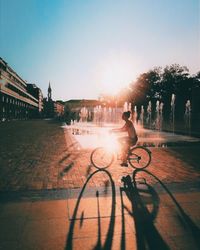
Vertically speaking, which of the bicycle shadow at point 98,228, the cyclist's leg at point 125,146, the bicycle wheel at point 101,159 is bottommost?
the bicycle shadow at point 98,228

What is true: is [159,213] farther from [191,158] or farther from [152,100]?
[152,100]

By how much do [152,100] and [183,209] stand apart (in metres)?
69.6

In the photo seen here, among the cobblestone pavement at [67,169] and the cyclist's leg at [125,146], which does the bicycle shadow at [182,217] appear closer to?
the cobblestone pavement at [67,169]

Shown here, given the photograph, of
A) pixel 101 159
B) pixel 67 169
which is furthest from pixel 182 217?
pixel 67 169

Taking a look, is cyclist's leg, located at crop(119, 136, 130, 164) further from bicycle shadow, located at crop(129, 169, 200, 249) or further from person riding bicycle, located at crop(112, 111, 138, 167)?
bicycle shadow, located at crop(129, 169, 200, 249)

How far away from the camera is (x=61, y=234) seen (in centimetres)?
391

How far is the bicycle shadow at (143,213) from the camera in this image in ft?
12.2

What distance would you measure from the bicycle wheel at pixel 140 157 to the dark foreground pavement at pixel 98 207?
287 millimetres

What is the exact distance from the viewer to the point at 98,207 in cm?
500

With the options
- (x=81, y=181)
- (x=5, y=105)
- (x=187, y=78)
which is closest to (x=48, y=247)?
(x=81, y=181)

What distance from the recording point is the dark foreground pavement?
12.4 ft

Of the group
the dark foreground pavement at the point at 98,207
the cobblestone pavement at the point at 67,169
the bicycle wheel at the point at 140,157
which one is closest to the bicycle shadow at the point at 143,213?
the dark foreground pavement at the point at 98,207

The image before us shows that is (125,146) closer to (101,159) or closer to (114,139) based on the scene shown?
(101,159)

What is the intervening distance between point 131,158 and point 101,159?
39.5 inches
